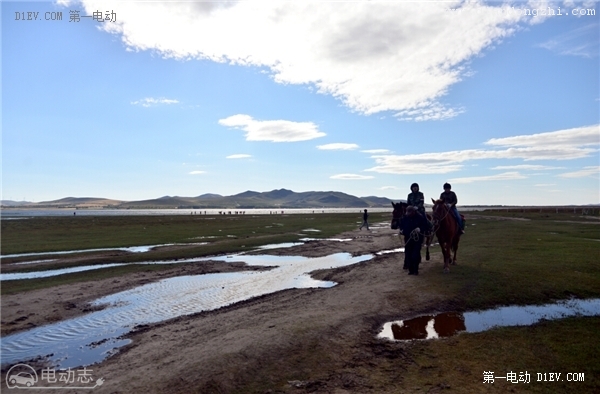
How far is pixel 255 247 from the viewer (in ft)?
96.4

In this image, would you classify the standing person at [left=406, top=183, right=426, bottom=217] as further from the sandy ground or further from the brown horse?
the sandy ground

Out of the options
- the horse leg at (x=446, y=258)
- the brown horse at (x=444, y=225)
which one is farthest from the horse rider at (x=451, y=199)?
the horse leg at (x=446, y=258)

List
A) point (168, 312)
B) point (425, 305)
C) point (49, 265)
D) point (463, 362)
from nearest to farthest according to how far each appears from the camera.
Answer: point (463, 362) → point (425, 305) → point (168, 312) → point (49, 265)

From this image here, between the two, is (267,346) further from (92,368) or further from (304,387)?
(92,368)

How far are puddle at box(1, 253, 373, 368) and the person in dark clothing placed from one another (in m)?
3.71

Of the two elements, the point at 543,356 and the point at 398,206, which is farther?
the point at 398,206

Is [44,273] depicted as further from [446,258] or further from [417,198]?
[446,258]

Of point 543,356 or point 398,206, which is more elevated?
point 398,206

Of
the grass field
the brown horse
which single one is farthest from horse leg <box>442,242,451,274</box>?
the grass field

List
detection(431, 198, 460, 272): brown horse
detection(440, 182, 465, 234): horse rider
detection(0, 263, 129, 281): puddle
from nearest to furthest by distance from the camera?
1. detection(431, 198, 460, 272): brown horse
2. detection(440, 182, 465, 234): horse rider
3. detection(0, 263, 129, 281): puddle

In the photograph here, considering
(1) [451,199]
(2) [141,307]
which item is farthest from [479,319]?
(2) [141,307]

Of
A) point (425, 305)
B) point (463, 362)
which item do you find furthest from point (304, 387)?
point (425, 305)

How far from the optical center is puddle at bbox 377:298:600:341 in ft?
29.8

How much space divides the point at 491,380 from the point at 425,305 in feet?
15.6
